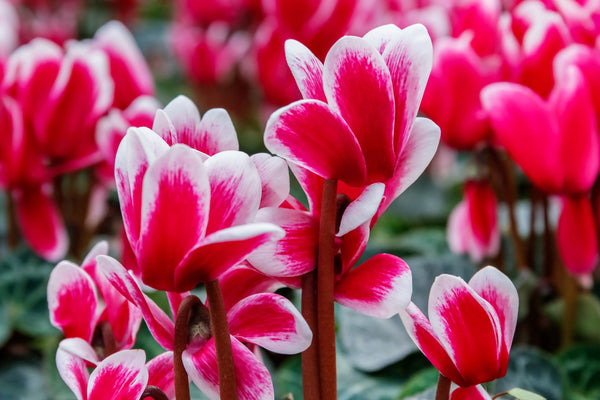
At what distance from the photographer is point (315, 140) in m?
0.38

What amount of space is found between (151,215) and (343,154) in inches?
4.1

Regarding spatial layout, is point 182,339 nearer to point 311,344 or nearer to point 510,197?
point 311,344

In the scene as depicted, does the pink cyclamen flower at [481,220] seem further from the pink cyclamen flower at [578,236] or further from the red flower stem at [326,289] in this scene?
the red flower stem at [326,289]

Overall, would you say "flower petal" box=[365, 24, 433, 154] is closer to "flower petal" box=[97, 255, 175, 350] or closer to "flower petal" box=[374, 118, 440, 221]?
"flower petal" box=[374, 118, 440, 221]

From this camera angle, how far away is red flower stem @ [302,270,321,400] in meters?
0.42

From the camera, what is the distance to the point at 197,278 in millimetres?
362

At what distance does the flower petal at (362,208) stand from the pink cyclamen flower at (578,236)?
361mm

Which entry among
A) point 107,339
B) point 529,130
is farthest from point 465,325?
point 529,130

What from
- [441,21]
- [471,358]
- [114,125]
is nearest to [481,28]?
[441,21]

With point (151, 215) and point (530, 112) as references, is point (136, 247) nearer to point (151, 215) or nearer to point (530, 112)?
point (151, 215)

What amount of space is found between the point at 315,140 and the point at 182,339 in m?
0.13

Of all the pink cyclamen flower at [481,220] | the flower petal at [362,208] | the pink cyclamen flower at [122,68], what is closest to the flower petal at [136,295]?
the flower petal at [362,208]

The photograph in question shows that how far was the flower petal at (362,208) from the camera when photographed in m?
0.38

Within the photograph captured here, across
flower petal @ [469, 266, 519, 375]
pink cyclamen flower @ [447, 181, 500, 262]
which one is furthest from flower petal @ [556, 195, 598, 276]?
flower petal @ [469, 266, 519, 375]
